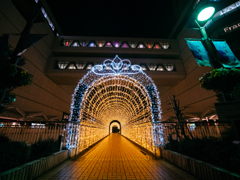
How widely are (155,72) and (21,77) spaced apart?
63.4 ft

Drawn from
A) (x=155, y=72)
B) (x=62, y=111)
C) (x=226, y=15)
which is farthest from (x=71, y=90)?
(x=226, y=15)

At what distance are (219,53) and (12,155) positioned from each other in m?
6.99

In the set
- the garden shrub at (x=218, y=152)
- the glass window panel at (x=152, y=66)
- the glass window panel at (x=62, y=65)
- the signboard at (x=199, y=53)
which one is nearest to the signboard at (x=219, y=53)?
the signboard at (x=199, y=53)

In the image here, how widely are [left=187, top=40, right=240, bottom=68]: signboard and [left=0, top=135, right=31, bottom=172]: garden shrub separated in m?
6.18

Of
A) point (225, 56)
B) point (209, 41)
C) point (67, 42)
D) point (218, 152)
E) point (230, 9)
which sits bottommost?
point (218, 152)

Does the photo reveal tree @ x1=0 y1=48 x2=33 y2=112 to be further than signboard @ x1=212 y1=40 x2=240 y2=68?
No

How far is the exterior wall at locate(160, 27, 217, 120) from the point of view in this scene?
14961mm

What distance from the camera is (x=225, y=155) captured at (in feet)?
8.47

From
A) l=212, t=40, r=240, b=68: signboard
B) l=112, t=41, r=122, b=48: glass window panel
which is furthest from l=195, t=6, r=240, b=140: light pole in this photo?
l=112, t=41, r=122, b=48: glass window panel

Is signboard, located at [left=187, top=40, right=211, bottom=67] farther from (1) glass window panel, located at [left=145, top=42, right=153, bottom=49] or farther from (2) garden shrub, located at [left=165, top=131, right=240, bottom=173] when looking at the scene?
(1) glass window panel, located at [left=145, top=42, right=153, bottom=49]

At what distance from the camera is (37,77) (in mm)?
16766

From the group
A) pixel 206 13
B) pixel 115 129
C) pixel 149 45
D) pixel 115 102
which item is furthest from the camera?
pixel 115 129

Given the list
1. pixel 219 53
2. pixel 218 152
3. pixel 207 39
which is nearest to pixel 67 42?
pixel 207 39

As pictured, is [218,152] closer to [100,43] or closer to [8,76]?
[8,76]
